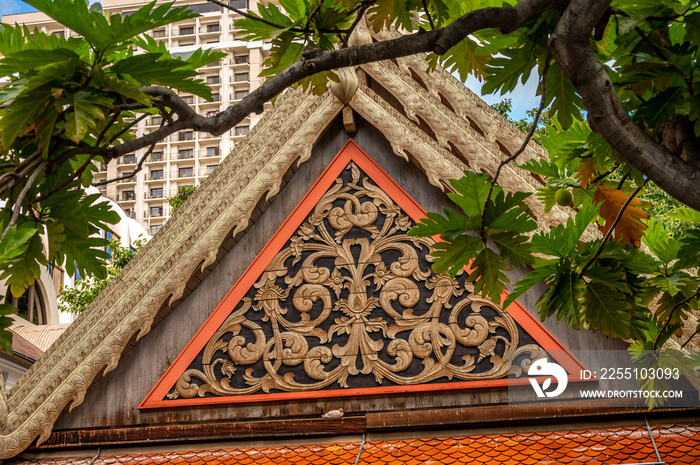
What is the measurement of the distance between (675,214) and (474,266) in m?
1.75

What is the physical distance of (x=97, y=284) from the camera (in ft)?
60.8

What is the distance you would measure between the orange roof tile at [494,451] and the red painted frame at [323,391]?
0.30 m

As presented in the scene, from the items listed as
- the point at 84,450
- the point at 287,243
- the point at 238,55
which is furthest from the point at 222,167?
the point at 238,55

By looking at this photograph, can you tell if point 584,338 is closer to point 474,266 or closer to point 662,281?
point 662,281

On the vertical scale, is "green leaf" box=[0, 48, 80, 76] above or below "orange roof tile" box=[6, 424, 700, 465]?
above

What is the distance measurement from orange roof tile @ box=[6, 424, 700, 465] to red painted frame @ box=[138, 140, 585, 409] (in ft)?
0.98

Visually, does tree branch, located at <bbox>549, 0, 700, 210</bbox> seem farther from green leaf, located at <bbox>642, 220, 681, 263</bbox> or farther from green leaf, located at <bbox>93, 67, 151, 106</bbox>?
green leaf, located at <bbox>93, 67, 151, 106</bbox>

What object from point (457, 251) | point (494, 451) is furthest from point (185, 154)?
point (457, 251)

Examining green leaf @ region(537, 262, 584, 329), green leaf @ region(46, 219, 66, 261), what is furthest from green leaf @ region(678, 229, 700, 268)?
green leaf @ region(46, 219, 66, 261)

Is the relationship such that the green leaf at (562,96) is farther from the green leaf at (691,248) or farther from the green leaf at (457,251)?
the green leaf at (691,248)

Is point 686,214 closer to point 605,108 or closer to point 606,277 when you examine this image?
point 606,277

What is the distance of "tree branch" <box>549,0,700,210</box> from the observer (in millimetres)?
2033

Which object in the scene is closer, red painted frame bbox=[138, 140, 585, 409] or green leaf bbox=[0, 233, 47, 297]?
green leaf bbox=[0, 233, 47, 297]

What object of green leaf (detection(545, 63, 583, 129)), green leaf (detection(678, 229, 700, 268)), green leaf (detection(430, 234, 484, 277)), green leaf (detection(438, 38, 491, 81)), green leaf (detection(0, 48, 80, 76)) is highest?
green leaf (detection(438, 38, 491, 81))
